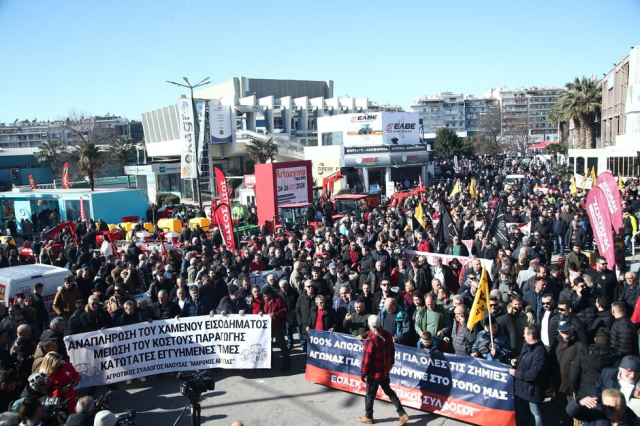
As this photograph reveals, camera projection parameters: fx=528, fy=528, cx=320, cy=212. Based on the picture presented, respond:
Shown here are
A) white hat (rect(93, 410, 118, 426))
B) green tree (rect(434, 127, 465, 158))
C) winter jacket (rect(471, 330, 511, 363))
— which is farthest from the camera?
green tree (rect(434, 127, 465, 158))

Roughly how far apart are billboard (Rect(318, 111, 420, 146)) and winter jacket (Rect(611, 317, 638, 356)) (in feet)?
125

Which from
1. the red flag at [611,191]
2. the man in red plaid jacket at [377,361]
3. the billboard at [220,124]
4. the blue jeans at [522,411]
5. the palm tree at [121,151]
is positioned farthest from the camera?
the palm tree at [121,151]

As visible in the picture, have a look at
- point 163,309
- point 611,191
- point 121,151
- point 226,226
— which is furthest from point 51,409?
point 121,151

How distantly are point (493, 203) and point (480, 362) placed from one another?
1712 centimetres

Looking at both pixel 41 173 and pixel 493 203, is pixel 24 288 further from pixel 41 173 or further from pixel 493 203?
pixel 41 173

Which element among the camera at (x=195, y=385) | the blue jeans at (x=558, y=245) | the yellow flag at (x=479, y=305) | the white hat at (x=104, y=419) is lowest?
the blue jeans at (x=558, y=245)

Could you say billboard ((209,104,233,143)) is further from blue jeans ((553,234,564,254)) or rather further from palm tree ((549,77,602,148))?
blue jeans ((553,234,564,254))

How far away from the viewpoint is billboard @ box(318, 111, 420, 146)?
144 feet

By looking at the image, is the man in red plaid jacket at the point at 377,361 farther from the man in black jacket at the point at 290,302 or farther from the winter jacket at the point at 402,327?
the man in black jacket at the point at 290,302

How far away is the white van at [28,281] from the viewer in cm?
1048

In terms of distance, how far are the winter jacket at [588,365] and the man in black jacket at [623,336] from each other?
813 mm

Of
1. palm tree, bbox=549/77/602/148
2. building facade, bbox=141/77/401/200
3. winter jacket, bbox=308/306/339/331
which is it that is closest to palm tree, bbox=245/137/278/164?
building facade, bbox=141/77/401/200

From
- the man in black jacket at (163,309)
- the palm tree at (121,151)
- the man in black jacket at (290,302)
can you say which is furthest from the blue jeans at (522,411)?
the palm tree at (121,151)

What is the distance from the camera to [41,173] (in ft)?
207
